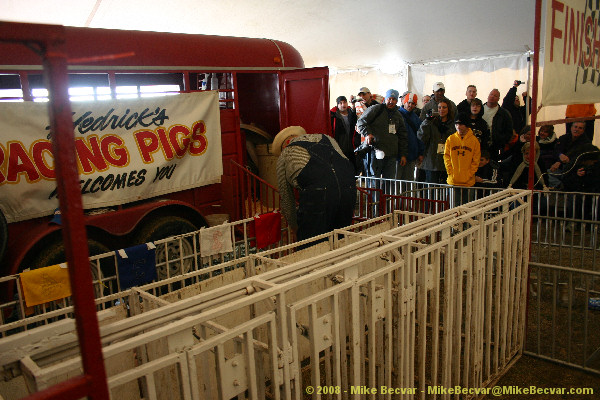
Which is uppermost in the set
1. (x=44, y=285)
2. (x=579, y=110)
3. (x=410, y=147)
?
(x=579, y=110)

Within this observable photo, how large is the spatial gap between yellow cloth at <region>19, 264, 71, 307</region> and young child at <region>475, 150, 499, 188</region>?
6.44m

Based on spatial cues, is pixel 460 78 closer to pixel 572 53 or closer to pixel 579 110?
pixel 579 110

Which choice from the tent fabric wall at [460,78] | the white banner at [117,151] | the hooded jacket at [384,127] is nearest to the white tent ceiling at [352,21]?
the tent fabric wall at [460,78]

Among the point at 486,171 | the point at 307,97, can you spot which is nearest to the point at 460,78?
the point at 486,171

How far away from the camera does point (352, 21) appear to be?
1047 cm

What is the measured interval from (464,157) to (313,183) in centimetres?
366

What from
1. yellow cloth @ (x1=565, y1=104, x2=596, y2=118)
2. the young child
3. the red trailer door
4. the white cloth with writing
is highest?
the red trailer door

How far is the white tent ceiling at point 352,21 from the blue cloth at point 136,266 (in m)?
6.21

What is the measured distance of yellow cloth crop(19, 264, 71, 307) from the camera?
3430 millimetres

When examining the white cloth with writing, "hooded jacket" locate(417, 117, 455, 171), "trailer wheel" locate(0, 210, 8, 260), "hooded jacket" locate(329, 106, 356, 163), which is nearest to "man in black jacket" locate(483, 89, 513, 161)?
"hooded jacket" locate(417, 117, 455, 171)

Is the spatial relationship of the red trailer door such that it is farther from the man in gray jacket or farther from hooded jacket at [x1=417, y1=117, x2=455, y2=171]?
hooded jacket at [x1=417, y1=117, x2=455, y2=171]

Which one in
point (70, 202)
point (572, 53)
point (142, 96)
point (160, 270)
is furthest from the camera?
point (142, 96)

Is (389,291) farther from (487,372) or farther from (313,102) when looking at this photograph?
(313,102)

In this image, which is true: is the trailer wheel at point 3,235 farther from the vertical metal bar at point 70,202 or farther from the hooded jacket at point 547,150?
the hooded jacket at point 547,150
